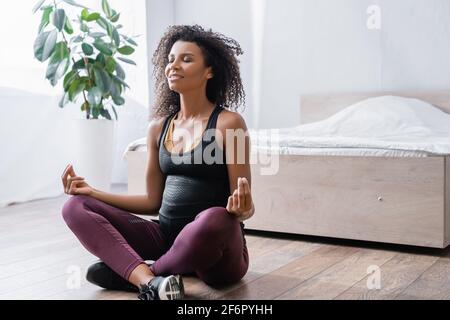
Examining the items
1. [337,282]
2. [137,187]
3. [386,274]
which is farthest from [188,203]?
[137,187]

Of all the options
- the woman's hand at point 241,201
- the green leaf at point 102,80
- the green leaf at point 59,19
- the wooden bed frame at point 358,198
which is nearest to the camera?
the woman's hand at point 241,201

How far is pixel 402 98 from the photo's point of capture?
2936 mm

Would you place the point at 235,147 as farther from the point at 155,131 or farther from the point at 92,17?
the point at 92,17

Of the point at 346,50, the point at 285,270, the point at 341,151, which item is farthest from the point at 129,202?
the point at 346,50

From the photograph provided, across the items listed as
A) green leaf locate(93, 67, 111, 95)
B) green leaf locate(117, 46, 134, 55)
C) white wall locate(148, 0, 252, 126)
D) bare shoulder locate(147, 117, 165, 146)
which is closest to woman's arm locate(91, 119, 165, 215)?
bare shoulder locate(147, 117, 165, 146)

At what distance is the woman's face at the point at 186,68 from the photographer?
4.87 ft

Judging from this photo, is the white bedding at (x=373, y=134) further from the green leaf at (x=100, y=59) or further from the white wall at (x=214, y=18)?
the white wall at (x=214, y=18)

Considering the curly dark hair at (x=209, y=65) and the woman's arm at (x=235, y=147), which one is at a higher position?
the curly dark hair at (x=209, y=65)

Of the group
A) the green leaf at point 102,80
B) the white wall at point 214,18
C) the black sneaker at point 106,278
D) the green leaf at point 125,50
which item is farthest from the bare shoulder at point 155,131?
the white wall at point 214,18

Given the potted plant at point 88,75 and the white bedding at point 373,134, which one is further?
the potted plant at point 88,75

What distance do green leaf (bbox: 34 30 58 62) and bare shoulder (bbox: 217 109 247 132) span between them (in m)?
1.71

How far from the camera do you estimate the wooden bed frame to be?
1.84 meters

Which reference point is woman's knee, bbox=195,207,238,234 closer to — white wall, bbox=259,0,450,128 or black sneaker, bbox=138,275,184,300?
black sneaker, bbox=138,275,184,300

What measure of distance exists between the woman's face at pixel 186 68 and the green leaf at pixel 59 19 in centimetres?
156
